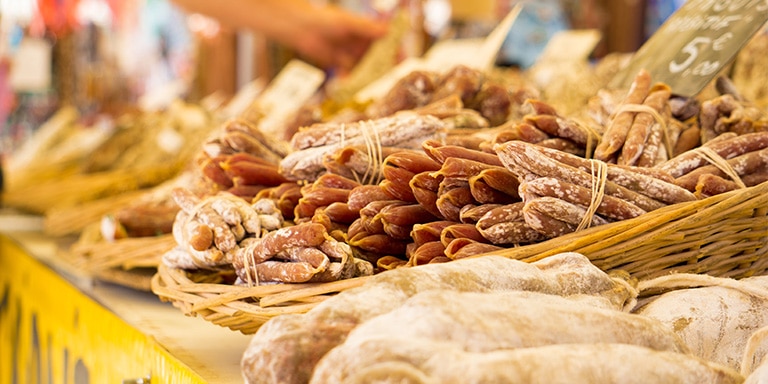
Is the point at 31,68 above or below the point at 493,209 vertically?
above

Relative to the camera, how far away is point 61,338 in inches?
87.3

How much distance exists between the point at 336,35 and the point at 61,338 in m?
2.55

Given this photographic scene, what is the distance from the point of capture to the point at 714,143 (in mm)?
1522

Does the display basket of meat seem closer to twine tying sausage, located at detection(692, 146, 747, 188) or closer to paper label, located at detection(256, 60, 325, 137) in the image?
twine tying sausage, located at detection(692, 146, 747, 188)

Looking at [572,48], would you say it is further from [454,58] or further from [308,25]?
[308,25]

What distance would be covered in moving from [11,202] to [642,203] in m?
3.15

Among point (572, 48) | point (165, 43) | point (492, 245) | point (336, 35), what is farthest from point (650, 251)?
point (165, 43)

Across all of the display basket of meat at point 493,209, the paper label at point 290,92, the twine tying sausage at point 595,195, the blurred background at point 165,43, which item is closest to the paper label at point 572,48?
the blurred background at point 165,43

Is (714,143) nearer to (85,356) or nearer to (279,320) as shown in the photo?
(279,320)

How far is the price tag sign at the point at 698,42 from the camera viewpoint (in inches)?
70.4

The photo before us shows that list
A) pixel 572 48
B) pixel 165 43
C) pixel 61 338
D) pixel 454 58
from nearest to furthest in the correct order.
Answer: pixel 61 338
pixel 454 58
pixel 572 48
pixel 165 43

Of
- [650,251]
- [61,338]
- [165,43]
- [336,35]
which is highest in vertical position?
[165,43]

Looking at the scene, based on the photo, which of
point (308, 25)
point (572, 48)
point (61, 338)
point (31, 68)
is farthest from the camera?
point (31, 68)

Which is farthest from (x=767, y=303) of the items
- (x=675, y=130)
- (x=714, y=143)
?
(x=675, y=130)
